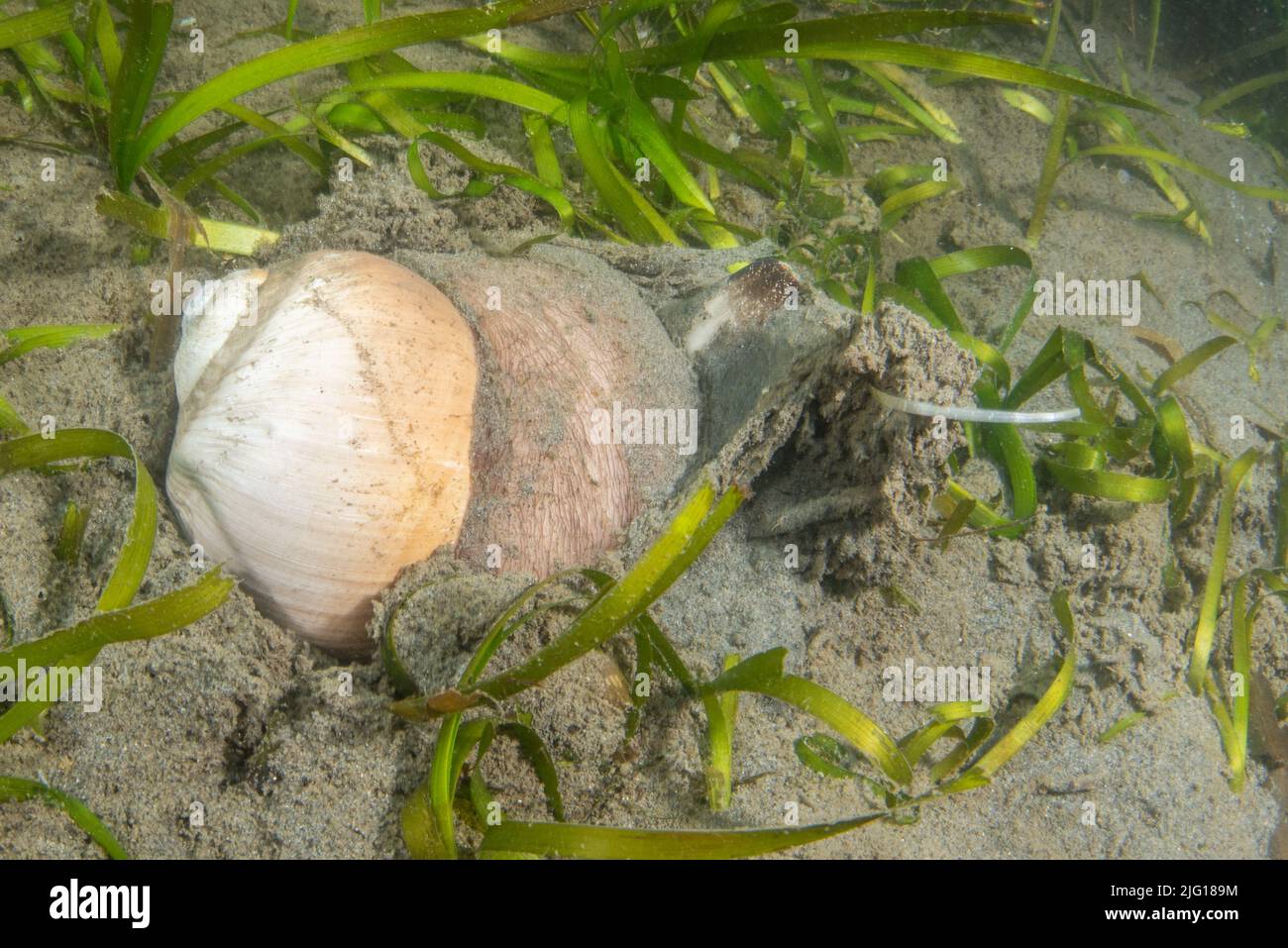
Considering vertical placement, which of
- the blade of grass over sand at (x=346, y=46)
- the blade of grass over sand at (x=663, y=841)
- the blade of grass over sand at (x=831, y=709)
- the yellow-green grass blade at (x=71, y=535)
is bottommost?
the blade of grass over sand at (x=663, y=841)

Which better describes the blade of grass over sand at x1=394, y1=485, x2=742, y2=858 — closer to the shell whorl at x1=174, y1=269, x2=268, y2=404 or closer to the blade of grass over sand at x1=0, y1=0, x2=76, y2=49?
the shell whorl at x1=174, y1=269, x2=268, y2=404

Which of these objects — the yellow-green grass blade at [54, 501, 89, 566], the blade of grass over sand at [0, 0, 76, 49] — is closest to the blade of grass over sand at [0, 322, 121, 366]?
the yellow-green grass blade at [54, 501, 89, 566]

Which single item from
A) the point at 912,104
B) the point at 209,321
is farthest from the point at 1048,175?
the point at 209,321

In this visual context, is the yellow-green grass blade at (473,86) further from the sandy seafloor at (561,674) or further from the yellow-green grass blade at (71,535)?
the yellow-green grass blade at (71,535)

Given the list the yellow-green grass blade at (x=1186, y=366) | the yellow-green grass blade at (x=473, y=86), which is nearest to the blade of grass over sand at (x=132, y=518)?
the yellow-green grass blade at (x=473, y=86)

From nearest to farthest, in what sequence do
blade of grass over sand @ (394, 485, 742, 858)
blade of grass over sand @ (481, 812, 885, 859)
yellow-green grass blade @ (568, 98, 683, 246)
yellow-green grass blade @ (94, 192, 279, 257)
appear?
blade of grass over sand @ (481, 812, 885, 859), blade of grass over sand @ (394, 485, 742, 858), yellow-green grass blade @ (94, 192, 279, 257), yellow-green grass blade @ (568, 98, 683, 246)

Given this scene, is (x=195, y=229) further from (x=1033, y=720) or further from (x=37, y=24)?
(x=1033, y=720)
